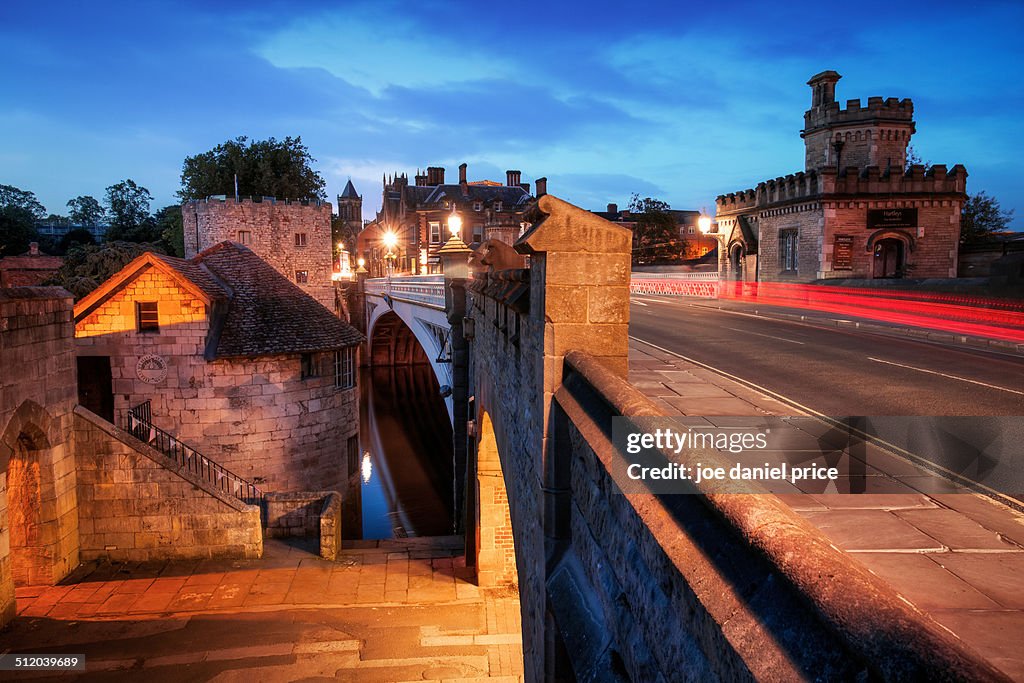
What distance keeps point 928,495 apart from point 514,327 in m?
3.76

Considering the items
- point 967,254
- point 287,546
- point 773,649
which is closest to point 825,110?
point 967,254

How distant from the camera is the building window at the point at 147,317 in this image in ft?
63.2

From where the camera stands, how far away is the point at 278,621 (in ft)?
39.9

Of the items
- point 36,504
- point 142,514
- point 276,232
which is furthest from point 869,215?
point 276,232

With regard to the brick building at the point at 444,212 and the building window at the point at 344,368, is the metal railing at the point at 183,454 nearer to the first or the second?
the building window at the point at 344,368

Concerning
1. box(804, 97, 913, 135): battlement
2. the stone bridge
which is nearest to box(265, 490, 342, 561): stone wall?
the stone bridge

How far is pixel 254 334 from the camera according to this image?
20.0 m

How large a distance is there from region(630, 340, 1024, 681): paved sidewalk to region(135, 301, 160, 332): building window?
19.7 metres

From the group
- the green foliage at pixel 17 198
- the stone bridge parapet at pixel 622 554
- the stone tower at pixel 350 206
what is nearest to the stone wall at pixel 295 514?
the stone bridge parapet at pixel 622 554

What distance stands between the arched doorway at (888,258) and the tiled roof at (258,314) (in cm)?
2427

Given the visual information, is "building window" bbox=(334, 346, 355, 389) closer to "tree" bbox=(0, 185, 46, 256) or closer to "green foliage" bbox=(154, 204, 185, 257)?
"green foliage" bbox=(154, 204, 185, 257)

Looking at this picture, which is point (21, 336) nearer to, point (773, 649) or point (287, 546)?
point (287, 546)

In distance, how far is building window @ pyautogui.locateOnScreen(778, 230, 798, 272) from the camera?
3167cm

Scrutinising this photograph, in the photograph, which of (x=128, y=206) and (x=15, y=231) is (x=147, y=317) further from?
(x=128, y=206)
